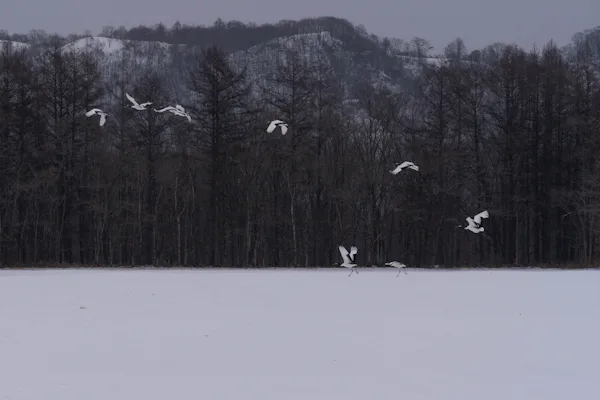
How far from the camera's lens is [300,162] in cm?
4241
